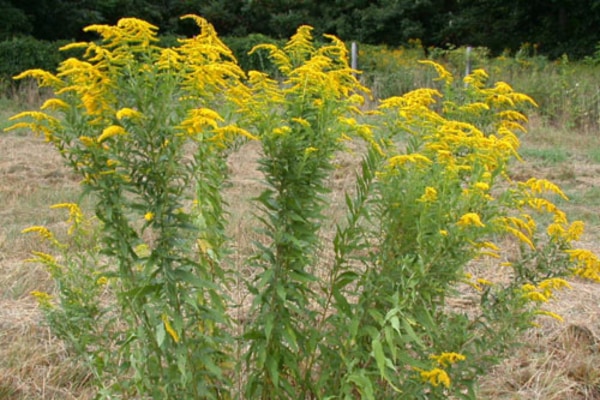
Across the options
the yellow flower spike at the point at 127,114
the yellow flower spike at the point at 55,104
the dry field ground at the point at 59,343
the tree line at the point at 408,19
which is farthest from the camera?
the tree line at the point at 408,19

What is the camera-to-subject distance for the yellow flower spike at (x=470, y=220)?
1950mm

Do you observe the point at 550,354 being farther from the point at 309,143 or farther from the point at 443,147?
the point at 309,143

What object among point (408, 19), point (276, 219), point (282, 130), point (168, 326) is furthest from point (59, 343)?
point (408, 19)

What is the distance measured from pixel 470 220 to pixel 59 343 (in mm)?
2434

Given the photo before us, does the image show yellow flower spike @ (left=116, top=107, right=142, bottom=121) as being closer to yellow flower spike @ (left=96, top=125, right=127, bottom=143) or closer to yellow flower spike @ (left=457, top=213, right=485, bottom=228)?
yellow flower spike @ (left=96, top=125, right=127, bottom=143)

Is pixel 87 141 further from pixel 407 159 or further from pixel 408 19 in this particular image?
pixel 408 19

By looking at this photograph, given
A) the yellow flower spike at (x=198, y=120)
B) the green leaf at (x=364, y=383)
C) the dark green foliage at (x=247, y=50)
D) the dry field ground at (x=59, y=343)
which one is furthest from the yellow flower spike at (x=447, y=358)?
the dark green foliage at (x=247, y=50)

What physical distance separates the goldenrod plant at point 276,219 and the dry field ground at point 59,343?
506 mm

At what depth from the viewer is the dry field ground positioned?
127 inches

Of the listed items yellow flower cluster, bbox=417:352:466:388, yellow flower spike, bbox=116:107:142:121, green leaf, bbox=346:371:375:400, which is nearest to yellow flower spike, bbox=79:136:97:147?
yellow flower spike, bbox=116:107:142:121

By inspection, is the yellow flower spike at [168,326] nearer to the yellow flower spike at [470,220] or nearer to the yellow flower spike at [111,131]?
the yellow flower spike at [111,131]

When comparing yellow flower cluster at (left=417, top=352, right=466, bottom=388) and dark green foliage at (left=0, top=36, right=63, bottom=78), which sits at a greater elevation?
yellow flower cluster at (left=417, top=352, right=466, bottom=388)

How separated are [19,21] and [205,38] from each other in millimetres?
16164

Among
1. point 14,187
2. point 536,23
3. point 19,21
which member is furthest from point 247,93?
point 536,23
